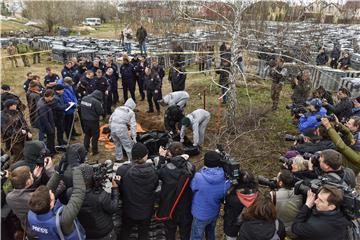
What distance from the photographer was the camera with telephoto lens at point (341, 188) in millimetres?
2914

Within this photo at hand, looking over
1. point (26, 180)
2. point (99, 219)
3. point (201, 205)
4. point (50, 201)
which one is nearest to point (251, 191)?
point (201, 205)

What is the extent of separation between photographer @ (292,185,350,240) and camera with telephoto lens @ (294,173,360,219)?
2.6 inches

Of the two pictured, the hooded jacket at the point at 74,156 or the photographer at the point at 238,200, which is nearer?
the photographer at the point at 238,200

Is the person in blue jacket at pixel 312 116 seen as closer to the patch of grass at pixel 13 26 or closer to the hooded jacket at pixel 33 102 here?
the hooded jacket at pixel 33 102

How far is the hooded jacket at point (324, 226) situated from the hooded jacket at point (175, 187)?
1.40 meters

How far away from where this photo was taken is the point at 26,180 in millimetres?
3348

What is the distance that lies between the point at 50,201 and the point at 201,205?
71.5 inches

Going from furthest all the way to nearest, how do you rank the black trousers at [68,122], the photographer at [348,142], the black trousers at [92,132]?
1. the black trousers at [68,122]
2. the black trousers at [92,132]
3. the photographer at [348,142]

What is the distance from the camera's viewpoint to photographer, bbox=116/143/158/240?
3.72 m

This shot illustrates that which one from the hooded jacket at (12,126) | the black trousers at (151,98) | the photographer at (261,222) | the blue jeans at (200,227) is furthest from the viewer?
the black trousers at (151,98)

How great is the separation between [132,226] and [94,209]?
3.41 feet

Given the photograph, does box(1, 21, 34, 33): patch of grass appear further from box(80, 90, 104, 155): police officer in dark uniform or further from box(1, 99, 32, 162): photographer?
box(1, 99, 32, 162): photographer

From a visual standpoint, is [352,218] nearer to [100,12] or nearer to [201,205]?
[201,205]

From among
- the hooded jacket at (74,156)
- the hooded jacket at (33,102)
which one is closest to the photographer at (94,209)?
the hooded jacket at (74,156)
